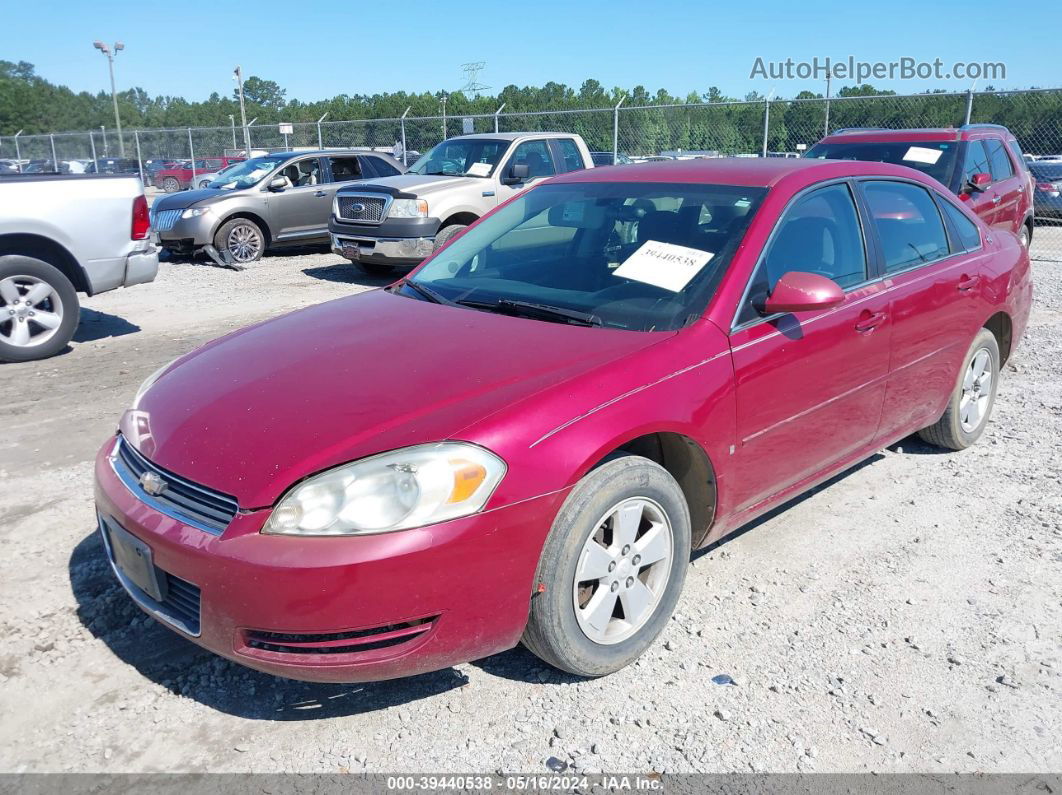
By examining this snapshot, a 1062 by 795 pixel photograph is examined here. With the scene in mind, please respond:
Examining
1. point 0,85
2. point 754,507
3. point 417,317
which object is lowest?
point 754,507

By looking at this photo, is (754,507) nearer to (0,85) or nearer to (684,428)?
(684,428)

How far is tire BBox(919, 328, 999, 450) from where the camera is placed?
486 centimetres

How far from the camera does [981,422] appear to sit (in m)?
5.23

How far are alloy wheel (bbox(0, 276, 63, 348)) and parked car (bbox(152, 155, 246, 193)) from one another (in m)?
24.0

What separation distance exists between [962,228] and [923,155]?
516 cm

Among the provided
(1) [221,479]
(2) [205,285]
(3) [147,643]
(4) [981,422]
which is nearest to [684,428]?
(1) [221,479]

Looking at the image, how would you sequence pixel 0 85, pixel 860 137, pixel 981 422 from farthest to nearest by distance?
pixel 0 85 → pixel 860 137 → pixel 981 422

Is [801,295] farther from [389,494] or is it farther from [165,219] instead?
[165,219]

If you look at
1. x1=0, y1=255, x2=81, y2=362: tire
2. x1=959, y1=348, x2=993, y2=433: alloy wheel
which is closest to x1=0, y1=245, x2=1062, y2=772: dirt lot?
x1=959, y1=348, x2=993, y2=433: alloy wheel

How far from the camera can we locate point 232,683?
294 cm

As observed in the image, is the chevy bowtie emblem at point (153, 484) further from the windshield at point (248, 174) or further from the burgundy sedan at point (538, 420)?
the windshield at point (248, 174)

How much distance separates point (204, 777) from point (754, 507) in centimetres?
221

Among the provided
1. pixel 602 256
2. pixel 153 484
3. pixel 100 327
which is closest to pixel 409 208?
pixel 100 327

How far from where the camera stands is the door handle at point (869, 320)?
380cm
